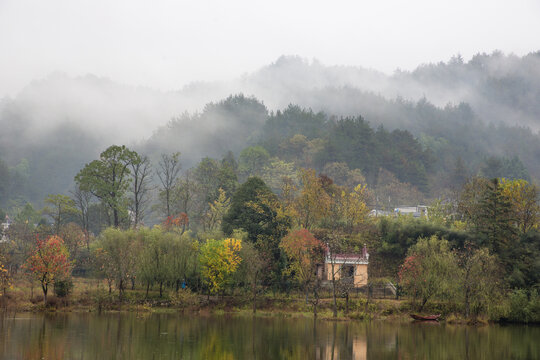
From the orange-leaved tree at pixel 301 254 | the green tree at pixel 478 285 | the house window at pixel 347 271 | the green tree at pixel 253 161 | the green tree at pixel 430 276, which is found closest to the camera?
the green tree at pixel 478 285

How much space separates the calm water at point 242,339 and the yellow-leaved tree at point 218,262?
16.1ft

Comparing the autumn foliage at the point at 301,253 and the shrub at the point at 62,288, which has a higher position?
the autumn foliage at the point at 301,253

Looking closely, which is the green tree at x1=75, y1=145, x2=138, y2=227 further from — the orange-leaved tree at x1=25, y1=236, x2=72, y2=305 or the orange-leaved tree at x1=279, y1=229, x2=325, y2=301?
the orange-leaved tree at x1=279, y1=229, x2=325, y2=301

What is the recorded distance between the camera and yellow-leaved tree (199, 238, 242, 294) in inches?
1956

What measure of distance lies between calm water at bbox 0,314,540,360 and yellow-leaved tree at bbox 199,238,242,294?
4909 millimetres

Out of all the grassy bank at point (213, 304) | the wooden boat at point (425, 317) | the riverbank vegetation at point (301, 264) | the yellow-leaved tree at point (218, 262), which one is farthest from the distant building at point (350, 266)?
the yellow-leaved tree at point (218, 262)

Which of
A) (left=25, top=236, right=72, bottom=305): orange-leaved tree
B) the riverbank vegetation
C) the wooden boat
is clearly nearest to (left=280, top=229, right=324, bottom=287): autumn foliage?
the riverbank vegetation

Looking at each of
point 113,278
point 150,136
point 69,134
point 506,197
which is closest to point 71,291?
point 113,278

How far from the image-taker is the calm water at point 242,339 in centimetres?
2861

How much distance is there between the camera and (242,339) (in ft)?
111

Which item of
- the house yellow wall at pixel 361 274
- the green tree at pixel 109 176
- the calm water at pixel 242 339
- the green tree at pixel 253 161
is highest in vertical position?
the green tree at pixel 253 161

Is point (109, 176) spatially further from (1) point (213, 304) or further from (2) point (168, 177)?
(1) point (213, 304)

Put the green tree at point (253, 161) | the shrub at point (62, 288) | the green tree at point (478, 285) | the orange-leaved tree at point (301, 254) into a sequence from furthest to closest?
the green tree at point (253, 161) < the orange-leaved tree at point (301, 254) < the shrub at point (62, 288) < the green tree at point (478, 285)

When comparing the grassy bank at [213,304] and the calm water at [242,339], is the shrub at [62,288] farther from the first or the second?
the calm water at [242,339]
